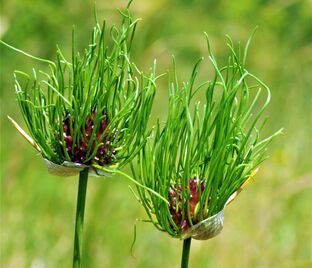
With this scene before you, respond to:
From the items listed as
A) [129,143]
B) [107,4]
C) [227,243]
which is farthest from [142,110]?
[107,4]

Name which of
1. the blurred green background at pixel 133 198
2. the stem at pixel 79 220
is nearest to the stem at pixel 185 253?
the stem at pixel 79 220

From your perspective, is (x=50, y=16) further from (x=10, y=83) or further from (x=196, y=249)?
(x=196, y=249)

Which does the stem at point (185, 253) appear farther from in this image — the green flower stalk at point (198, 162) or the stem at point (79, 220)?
the stem at point (79, 220)

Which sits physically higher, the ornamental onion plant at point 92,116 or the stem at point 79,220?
the ornamental onion plant at point 92,116

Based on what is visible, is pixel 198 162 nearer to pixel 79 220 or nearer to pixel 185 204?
pixel 185 204

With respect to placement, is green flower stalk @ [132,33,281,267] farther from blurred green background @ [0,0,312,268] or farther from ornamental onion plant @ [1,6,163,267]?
blurred green background @ [0,0,312,268]

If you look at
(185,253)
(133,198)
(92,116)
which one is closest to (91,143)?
(92,116)
